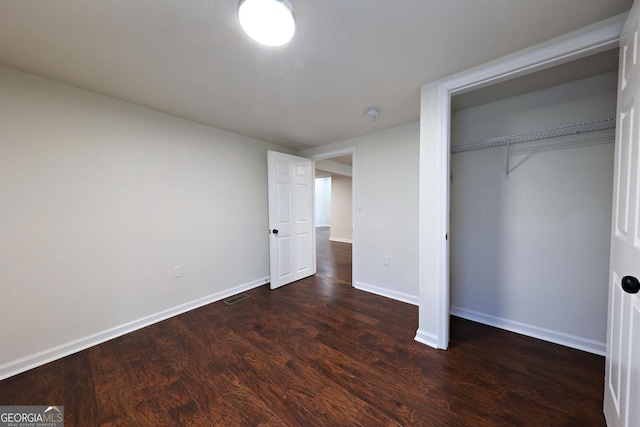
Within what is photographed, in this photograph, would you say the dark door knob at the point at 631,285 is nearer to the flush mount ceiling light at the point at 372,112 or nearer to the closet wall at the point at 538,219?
the closet wall at the point at 538,219

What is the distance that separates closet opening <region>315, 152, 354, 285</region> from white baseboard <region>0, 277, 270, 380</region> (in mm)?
1961

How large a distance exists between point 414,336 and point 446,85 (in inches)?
86.2

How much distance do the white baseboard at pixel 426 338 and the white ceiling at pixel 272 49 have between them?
215 cm

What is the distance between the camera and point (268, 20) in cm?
111

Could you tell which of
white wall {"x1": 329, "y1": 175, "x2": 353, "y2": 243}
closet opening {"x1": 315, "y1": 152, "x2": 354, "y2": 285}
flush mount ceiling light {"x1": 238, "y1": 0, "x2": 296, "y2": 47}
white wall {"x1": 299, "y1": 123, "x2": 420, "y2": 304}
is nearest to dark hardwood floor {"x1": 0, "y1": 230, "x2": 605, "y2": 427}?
white wall {"x1": 299, "y1": 123, "x2": 420, "y2": 304}

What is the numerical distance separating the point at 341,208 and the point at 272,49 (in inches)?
226

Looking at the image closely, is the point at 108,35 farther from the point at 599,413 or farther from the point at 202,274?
the point at 599,413

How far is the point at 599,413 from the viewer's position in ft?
4.11

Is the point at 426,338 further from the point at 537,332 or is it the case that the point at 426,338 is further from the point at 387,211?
the point at 387,211

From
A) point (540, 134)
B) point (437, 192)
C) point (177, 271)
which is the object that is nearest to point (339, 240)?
point (177, 271)

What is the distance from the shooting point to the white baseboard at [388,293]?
106 inches

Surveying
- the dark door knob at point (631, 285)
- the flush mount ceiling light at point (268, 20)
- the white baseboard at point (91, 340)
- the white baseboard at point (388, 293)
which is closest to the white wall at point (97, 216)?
the white baseboard at point (91, 340)

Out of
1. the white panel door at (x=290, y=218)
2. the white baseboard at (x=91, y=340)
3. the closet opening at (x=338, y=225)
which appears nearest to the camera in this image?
the white baseboard at (x=91, y=340)
